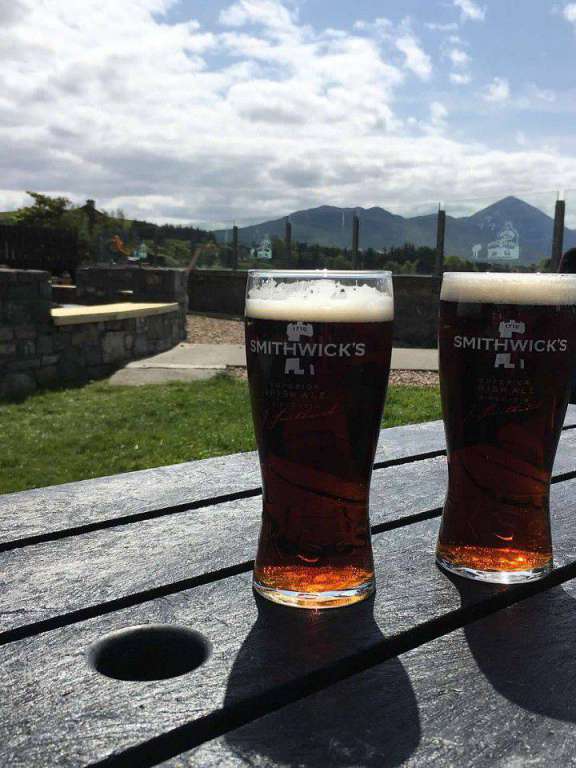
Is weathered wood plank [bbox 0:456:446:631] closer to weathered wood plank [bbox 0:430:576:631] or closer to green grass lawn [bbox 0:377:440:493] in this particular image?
weathered wood plank [bbox 0:430:576:631]

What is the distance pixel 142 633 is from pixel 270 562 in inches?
8.2

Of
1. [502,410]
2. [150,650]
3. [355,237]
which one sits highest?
[355,237]

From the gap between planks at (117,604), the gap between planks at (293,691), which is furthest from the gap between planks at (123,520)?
the gap between planks at (293,691)

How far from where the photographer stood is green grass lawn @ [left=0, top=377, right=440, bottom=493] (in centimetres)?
483

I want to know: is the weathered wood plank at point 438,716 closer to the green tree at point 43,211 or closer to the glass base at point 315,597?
the glass base at point 315,597

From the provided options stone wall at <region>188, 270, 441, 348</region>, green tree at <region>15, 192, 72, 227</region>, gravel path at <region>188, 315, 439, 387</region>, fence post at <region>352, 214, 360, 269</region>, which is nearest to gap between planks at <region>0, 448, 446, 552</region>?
gravel path at <region>188, 315, 439, 387</region>

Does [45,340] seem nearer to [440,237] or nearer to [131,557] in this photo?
[131,557]

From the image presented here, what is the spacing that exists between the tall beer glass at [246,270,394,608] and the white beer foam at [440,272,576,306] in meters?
0.12

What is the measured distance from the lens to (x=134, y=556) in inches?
42.0

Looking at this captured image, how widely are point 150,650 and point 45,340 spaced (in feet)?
23.5

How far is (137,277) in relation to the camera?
1323 cm

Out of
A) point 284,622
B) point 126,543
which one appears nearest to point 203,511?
point 126,543

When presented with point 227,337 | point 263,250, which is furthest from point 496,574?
point 263,250

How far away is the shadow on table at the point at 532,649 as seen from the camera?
0.74 meters
